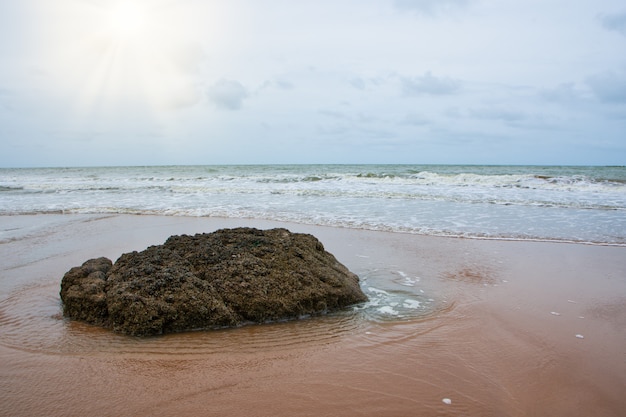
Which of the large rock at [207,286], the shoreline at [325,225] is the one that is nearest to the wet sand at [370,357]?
the large rock at [207,286]

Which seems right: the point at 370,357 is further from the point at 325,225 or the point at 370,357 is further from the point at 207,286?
the point at 325,225

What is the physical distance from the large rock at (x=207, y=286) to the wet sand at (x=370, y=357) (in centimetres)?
16

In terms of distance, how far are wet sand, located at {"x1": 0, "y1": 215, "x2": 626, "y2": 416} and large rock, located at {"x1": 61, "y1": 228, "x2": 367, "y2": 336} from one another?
155 millimetres

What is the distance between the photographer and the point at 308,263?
459 cm

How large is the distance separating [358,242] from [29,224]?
827 centimetres

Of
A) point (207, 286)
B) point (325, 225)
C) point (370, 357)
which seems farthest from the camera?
point (325, 225)

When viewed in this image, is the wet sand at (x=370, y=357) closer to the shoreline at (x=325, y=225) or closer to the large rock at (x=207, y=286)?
the large rock at (x=207, y=286)

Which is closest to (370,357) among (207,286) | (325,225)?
(207,286)

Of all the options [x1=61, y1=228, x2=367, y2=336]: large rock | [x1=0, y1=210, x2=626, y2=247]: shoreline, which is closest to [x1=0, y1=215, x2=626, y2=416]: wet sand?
[x1=61, y1=228, x2=367, y2=336]: large rock

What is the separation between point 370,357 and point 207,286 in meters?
1.70

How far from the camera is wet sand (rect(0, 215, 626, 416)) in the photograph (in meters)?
2.61

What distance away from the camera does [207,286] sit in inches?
157

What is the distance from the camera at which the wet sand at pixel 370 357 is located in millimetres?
2607

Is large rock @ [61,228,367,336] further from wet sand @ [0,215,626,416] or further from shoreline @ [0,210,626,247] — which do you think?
shoreline @ [0,210,626,247]
